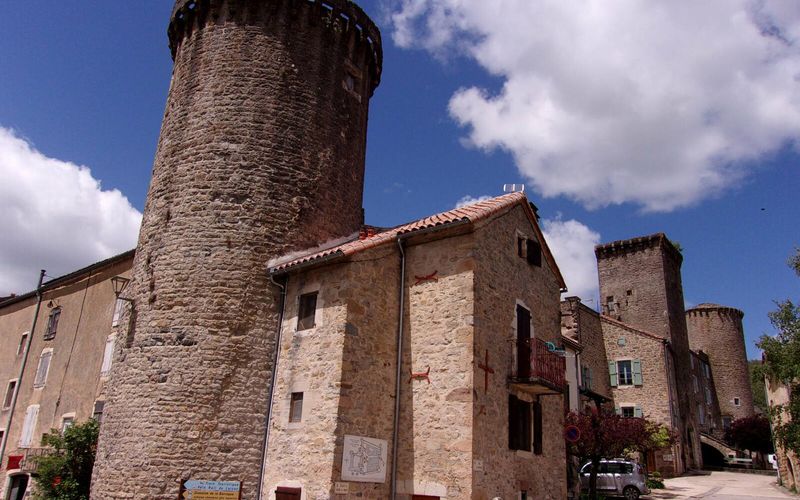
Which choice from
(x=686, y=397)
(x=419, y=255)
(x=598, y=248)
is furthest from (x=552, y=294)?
(x=598, y=248)

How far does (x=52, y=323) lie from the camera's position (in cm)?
2366

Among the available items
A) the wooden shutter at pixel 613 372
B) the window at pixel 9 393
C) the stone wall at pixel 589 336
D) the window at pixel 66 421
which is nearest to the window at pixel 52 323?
the window at pixel 9 393

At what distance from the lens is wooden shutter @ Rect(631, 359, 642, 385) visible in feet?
108

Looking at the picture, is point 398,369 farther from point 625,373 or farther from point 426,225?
point 625,373

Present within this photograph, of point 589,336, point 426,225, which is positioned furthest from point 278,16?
point 589,336

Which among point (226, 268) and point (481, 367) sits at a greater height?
point (226, 268)

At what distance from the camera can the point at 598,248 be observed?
137ft

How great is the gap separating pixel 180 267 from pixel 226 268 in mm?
1118

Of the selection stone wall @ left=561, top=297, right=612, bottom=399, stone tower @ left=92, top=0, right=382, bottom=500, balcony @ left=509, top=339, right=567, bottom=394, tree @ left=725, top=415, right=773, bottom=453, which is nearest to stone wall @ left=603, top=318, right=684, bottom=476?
stone wall @ left=561, top=297, right=612, bottom=399

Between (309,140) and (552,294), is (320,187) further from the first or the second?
(552,294)

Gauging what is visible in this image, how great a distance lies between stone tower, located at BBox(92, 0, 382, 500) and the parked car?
1230 centimetres

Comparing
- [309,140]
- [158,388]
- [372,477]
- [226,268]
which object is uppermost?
[309,140]

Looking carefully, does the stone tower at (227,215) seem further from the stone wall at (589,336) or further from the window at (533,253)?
the stone wall at (589,336)

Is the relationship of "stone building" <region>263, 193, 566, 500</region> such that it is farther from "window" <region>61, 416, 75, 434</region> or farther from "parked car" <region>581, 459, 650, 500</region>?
"window" <region>61, 416, 75, 434</region>
